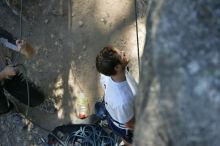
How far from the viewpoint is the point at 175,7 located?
203 centimetres

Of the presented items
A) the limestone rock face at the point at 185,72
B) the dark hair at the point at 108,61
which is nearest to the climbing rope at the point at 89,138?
the dark hair at the point at 108,61

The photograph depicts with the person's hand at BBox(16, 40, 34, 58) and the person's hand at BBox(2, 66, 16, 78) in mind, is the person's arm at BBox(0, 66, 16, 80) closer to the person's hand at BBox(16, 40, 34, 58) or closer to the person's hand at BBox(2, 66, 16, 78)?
the person's hand at BBox(2, 66, 16, 78)

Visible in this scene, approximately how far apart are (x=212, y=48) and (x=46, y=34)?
3.73m

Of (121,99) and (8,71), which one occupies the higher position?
(121,99)

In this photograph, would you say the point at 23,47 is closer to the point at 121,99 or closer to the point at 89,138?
the point at 89,138

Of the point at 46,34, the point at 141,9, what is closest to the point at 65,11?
the point at 46,34

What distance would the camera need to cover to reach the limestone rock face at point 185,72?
1911mm

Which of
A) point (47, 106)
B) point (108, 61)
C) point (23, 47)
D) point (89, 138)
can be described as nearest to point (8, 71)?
point (23, 47)

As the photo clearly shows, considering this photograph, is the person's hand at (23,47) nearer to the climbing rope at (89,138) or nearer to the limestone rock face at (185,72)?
the climbing rope at (89,138)

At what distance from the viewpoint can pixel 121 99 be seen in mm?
3389

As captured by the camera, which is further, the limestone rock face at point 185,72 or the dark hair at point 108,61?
the dark hair at point 108,61

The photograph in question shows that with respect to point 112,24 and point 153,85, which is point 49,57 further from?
point 153,85

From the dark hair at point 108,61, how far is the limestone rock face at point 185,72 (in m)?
1.21

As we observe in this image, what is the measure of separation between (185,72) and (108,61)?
1439 mm
